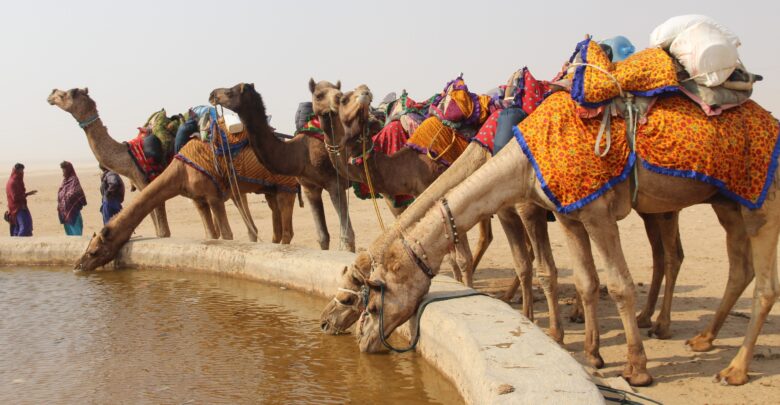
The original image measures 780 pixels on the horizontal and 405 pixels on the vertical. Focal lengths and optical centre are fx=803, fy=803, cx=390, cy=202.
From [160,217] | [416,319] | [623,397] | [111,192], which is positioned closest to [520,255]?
[416,319]

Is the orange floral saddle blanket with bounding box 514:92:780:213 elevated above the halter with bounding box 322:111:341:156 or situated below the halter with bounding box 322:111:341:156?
below

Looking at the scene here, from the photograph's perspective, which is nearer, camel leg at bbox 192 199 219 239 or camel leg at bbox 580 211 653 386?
camel leg at bbox 580 211 653 386

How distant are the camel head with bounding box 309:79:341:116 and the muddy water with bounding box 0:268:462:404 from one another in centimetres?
202

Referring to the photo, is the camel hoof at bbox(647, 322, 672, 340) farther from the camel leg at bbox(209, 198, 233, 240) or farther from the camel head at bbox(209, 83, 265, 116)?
the camel leg at bbox(209, 198, 233, 240)

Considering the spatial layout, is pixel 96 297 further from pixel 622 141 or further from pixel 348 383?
pixel 622 141

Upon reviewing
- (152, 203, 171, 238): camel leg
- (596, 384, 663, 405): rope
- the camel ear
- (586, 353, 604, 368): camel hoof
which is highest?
(152, 203, 171, 238): camel leg

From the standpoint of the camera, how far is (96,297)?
8.04 metres

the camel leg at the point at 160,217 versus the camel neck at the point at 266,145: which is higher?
the camel neck at the point at 266,145

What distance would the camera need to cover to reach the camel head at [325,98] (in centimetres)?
862

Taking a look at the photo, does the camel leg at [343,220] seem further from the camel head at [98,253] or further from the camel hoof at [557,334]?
the camel hoof at [557,334]

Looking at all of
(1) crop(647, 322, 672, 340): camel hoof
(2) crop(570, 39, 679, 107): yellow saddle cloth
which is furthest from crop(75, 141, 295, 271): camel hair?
(2) crop(570, 39, 679, 107): yellow saddle cloth

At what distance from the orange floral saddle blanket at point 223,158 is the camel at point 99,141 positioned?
4.91 ft

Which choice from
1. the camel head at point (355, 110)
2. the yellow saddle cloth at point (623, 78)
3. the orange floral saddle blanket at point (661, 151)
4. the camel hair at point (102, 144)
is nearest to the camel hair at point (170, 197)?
the camel hair at point (102, 144)

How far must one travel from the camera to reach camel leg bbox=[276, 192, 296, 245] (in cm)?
1117
